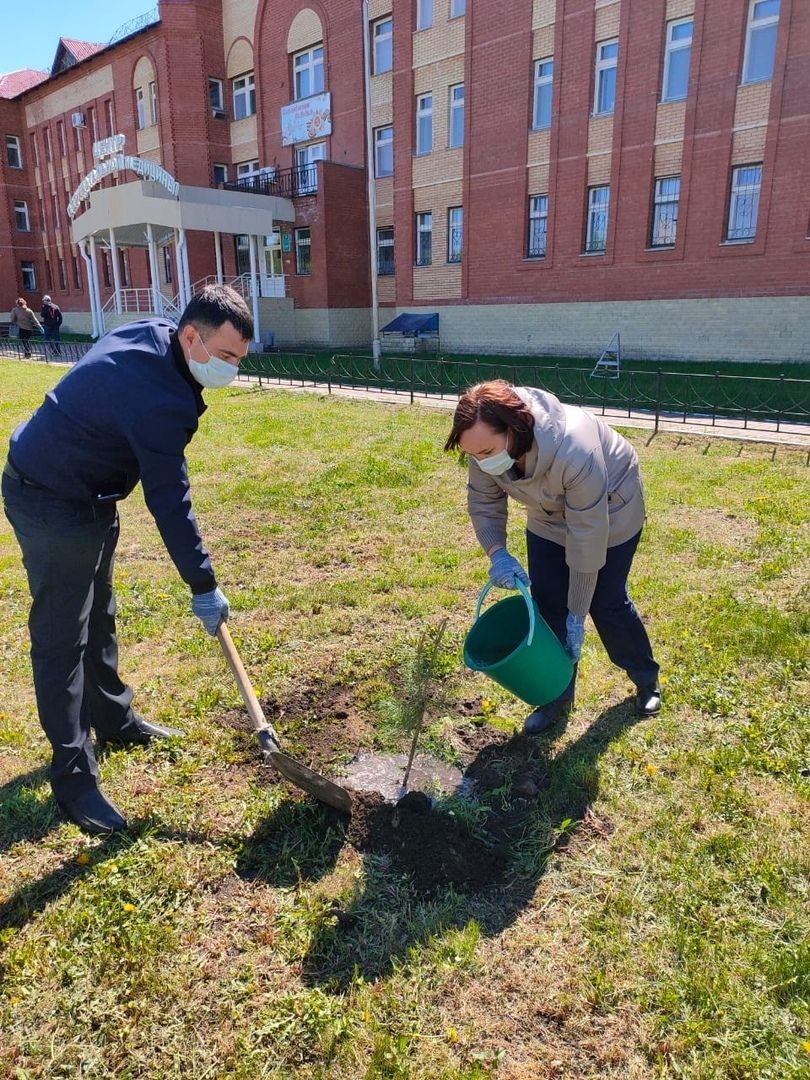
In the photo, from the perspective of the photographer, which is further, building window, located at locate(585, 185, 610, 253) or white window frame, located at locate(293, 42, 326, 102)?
white window frame, located at locate(293, 42, 326, 102)

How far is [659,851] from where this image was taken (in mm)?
2602

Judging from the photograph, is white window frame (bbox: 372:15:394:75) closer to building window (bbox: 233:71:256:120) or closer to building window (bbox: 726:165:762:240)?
building window (bbox: 233:71:256:120)

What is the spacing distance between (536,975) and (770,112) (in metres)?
18.2

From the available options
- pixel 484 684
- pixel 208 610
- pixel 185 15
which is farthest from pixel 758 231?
pixel 185 15

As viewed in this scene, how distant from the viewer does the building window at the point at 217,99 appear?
29328 mm

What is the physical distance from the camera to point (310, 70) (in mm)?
26078

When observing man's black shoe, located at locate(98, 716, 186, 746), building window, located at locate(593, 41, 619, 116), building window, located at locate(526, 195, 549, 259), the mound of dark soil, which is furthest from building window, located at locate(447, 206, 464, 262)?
the mound of dark soil

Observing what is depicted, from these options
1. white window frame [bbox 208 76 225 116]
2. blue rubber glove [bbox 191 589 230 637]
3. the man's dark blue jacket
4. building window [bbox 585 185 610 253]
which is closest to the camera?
the man's dark blue jacket

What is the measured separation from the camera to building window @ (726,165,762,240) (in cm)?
1627

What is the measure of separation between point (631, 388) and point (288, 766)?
30.3 ft

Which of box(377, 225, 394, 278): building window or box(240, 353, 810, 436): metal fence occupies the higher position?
box(377, 225, 394, 278): building window

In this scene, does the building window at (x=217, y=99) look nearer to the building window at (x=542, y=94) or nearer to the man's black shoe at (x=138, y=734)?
the building window at (x=542, y=94)

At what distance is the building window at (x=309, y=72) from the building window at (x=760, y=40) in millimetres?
14643

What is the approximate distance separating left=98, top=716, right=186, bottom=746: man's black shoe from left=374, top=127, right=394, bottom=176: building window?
24527mm
